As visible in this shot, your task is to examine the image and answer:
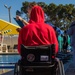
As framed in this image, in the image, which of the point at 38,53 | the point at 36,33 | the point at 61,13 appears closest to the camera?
the point at 38,53

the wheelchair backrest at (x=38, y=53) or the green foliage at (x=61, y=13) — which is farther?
the green foliage at (x=61, y=13)

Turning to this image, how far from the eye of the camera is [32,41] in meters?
3.74

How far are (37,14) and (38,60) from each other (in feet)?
1.95

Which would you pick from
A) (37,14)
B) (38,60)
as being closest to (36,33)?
(37,14)

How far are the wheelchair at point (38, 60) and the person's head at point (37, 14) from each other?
384 mm

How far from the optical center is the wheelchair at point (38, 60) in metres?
3.58

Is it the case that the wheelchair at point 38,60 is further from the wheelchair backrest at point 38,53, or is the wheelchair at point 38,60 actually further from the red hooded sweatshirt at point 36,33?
the red hooded sweatshirt at point 36,33

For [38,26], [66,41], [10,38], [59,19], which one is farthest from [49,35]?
[59,19]

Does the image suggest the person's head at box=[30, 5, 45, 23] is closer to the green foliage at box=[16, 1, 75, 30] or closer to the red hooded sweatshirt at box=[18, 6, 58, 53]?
the red hooded sweatshirt at box=[18, 6, 58, 53]

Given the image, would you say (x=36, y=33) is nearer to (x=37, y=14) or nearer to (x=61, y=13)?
(x=37, y=14)

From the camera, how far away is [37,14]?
375cm

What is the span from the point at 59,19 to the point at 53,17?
1.08 metres

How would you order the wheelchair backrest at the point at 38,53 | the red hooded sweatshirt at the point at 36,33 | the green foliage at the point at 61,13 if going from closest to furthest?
the wheelchair backrest at the point at 38,53, the red hooded sweatshirt at the point at 36,33, the green foliage at the point at 61,13

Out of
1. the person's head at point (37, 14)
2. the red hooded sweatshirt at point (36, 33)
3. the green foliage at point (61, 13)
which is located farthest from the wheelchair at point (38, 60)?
the green foliage at point (61, 13)
